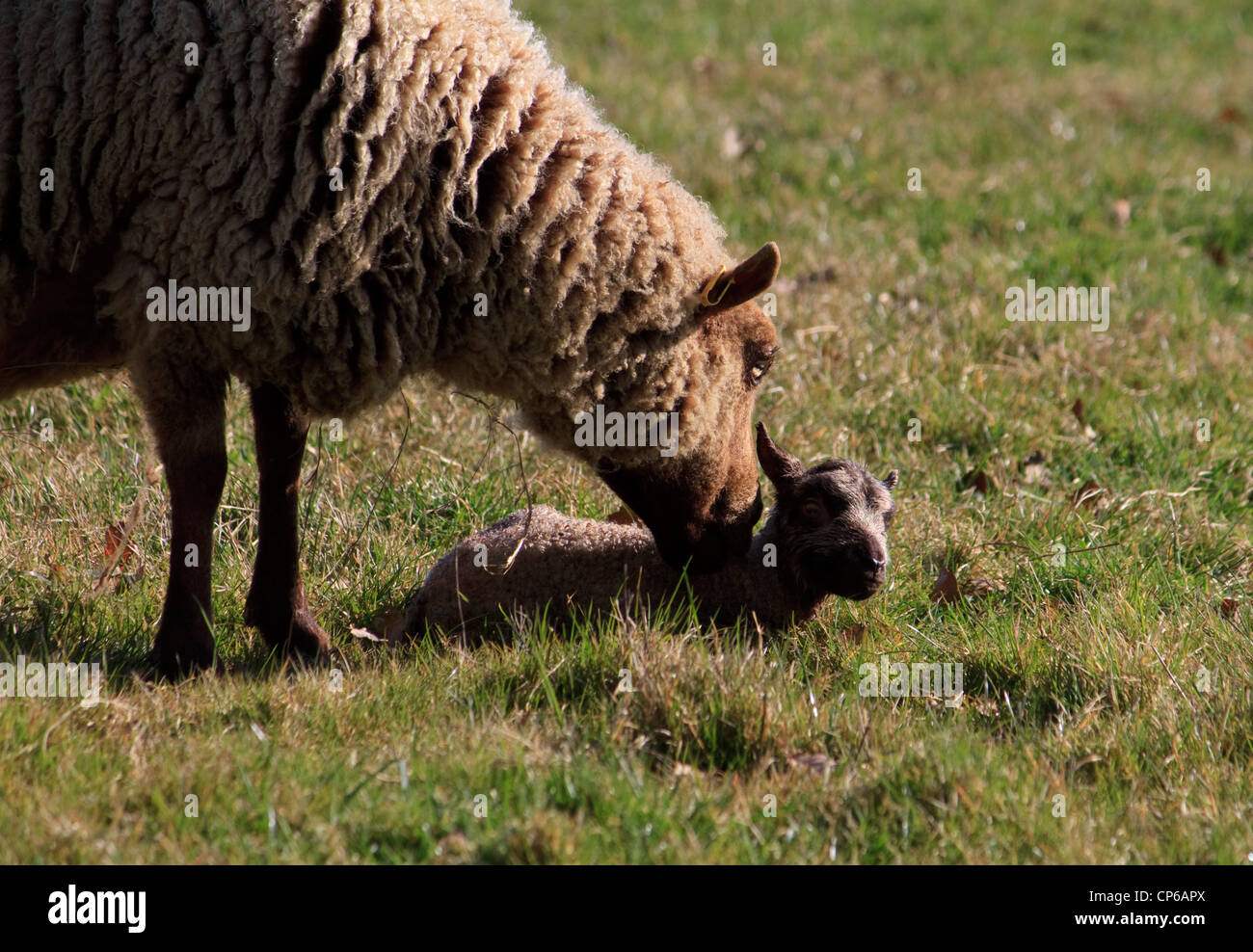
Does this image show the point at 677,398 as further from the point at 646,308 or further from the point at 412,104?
the point at 412,104

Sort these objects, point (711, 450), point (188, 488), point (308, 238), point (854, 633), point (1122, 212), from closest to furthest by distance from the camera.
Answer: point (308, 238), point (188, 488), point (711, 450), point (854, 633), point (1122, 212)

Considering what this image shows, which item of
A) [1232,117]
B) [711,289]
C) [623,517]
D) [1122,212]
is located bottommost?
[623,517]

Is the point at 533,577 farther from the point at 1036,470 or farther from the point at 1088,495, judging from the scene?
the point at 1036,470

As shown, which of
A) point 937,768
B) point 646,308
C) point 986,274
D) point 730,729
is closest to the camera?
point 937,768

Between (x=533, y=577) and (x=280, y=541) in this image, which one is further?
(x=533, y=577)

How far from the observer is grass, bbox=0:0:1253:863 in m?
3.36

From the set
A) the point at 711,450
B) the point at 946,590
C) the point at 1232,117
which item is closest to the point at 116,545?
the point at 711,450

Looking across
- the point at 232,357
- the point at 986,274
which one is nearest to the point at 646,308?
the point at 232,357

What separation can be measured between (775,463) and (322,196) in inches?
68.4

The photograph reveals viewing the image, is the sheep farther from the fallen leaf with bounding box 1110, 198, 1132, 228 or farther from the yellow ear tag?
the fallen leaf with bounding box 1110, 198, 1132, 228

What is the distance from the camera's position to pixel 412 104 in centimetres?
396

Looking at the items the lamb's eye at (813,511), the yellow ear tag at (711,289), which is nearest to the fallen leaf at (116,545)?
the yellow ear tag at (711,289)

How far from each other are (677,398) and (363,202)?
1.16 m

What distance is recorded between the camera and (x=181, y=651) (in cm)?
417
